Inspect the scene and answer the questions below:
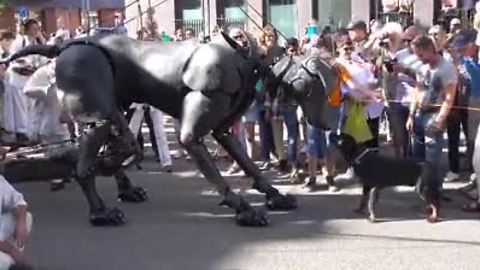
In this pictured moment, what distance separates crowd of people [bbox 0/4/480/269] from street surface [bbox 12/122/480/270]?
0.55 meters

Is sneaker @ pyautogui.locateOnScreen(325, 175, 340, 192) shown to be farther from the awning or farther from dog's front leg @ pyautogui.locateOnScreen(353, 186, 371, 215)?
the awning

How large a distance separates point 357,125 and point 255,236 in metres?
2.31

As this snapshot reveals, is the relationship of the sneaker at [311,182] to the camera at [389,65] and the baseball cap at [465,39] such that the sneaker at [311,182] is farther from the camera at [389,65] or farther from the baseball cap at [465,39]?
the baseball cap at [465,39]

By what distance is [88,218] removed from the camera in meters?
7.75

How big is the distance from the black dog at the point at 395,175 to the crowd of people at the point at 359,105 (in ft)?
0.46

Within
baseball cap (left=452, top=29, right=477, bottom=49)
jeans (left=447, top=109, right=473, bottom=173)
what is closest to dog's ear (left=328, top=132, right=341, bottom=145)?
jeans (left=447, top=109, right=473, bottom=173)

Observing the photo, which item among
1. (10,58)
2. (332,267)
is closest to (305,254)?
(332,267)

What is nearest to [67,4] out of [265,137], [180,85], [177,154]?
[177,154]

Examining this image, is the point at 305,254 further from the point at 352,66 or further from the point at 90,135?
the point at 352,66

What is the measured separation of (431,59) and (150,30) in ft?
19.1

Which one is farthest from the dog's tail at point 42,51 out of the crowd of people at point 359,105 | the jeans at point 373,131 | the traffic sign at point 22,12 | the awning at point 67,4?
the awning at point 67,4

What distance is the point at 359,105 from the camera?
29.1ft

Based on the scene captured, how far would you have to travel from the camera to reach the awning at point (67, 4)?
32.2 m

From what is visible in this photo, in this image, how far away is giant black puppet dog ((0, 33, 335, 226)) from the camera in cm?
731
